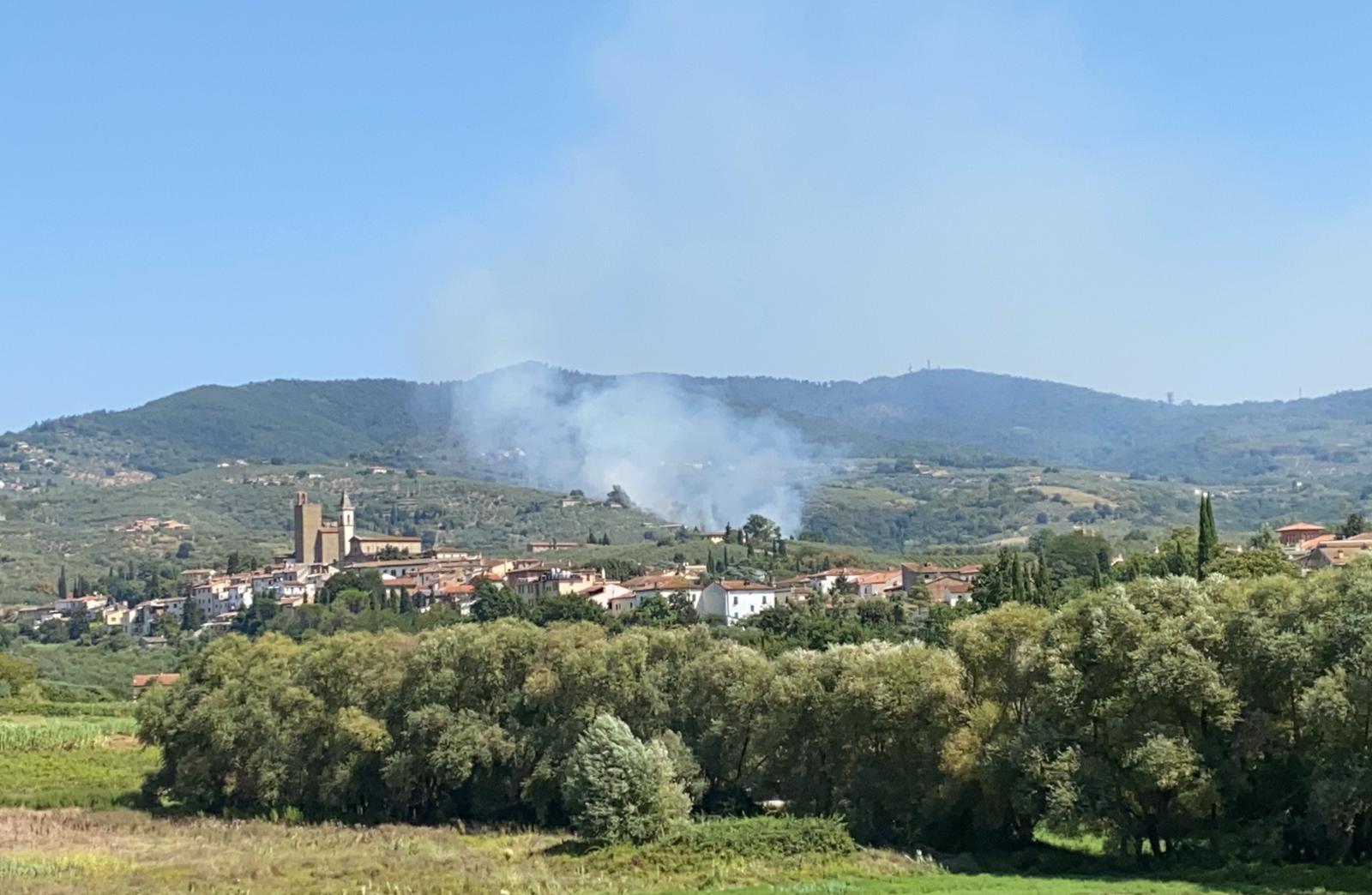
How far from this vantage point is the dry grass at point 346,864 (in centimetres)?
3944

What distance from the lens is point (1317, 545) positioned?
12494cm

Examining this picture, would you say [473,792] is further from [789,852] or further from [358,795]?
[789,852]

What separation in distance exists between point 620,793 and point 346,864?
27.0 ft

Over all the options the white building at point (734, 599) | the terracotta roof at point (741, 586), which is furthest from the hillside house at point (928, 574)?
the white building at point (734, 599)

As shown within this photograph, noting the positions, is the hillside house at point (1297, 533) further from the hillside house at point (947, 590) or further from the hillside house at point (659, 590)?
the hillside house at point (659, 590)

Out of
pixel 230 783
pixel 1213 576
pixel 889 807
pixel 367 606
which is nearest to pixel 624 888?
pixel 889 807

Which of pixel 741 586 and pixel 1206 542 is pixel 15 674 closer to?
pixel 741 586

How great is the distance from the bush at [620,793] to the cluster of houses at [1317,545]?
6871 cm

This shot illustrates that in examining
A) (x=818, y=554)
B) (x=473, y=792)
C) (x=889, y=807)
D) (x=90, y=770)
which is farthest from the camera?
(x=818, y=554)

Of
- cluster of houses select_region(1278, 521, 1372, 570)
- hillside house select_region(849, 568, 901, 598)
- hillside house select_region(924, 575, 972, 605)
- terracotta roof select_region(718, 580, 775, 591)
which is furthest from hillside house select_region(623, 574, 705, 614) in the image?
cluster of houses select_region(1278, 521, 1372, 570)

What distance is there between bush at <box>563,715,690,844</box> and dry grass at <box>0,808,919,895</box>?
132 centimetres

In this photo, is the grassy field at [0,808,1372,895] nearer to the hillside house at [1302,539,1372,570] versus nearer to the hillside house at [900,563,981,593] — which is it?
the hillside house at [1302,539,1372,570]

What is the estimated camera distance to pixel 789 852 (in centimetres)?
4194

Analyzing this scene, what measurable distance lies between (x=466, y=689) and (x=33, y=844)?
16735 millimetres
